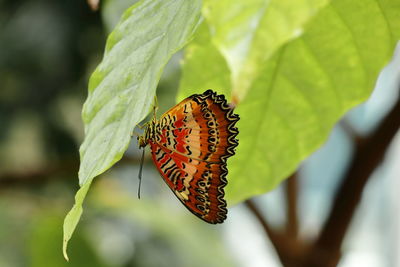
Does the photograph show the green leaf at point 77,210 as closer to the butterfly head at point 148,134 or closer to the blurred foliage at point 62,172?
the butterfly head at point 148,134

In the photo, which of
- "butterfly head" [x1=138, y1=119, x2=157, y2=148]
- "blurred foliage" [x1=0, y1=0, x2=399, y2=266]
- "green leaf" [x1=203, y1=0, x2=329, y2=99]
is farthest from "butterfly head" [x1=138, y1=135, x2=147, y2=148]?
"blurred foliage" [x1=0, y1=0, x2=399, y2=266]

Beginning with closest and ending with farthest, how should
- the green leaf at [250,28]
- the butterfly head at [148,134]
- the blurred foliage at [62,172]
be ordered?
the green leaf at [250,28], the butterfly head at [148,134], the blurred foliage at [62,172]

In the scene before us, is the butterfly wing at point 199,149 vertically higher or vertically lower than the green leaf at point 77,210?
lower

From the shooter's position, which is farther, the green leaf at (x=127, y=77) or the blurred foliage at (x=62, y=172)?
the blurred foliage at (x=62, y=172)

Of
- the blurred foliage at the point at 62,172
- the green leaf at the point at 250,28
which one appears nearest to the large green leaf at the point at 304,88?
the green leaf at the point at 250,28

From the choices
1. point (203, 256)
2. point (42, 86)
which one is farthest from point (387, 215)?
point (42, 86)

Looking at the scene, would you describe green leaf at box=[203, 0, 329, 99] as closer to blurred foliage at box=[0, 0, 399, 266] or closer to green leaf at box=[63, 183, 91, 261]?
green leaf at box=[63, 183, 91, 261]

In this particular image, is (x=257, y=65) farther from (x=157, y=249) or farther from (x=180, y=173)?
(x=157, y=249)
